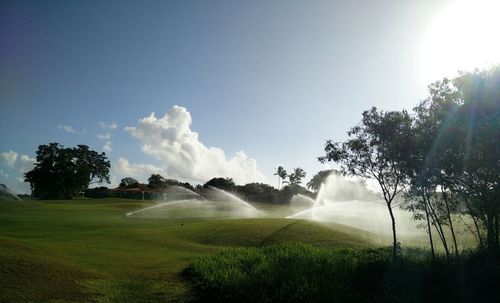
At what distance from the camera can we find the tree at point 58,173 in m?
114

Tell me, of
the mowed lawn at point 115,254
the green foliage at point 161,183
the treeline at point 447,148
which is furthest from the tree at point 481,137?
the green foliage at point 161,183

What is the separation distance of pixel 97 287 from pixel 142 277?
9.59 ft

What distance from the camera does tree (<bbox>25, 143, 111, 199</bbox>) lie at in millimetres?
114438

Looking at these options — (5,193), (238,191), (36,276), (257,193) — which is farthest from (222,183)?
(36,276)

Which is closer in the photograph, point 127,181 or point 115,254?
point 115,254

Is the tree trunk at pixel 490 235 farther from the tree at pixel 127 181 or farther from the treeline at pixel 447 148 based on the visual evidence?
the tree at pixel 127 181

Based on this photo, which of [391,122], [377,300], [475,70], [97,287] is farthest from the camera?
[391,122]

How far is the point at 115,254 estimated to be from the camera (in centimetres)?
2495

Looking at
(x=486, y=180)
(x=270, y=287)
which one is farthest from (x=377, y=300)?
(x=486, y=180)

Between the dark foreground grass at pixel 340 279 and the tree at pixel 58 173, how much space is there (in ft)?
365

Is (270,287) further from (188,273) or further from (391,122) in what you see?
(391,122)

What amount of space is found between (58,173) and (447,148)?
119669 mm

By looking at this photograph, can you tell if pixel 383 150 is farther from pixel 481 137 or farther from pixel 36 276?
pixel 36 276

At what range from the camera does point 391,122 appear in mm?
23781
